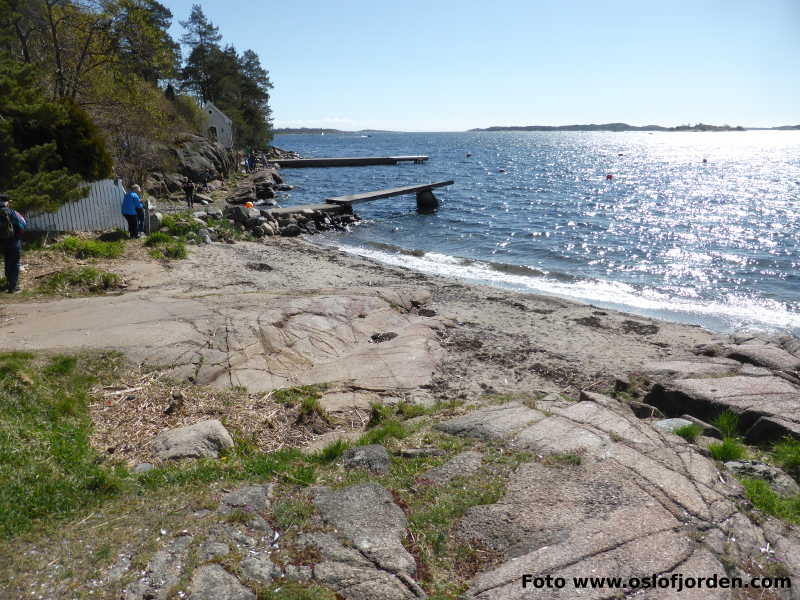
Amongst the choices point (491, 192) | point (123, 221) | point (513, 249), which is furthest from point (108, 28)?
point (491, 192)

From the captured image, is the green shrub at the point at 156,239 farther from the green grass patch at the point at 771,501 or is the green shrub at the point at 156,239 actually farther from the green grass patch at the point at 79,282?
the green grass patch at the point at 771,501

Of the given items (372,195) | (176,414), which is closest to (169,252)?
(176,414)

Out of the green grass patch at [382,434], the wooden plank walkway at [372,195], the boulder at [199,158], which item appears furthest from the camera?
the boulder at [199,158]

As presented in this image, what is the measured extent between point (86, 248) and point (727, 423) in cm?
1331

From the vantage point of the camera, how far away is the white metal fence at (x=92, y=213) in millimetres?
13581

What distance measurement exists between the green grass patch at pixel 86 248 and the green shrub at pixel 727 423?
13.0 m

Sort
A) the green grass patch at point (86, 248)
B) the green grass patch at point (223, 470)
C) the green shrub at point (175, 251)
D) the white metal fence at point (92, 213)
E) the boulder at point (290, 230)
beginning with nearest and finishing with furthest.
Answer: the green grass patch at point (223, 470) < the green grass patch at point (86, 248) < the white metal fence at point (92, 213) < the green shrub at point (175, 251) < the boulder at point (290, 230)

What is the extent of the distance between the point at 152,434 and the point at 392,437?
2.59 meters

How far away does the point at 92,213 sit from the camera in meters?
14.6

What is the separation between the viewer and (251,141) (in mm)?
56562

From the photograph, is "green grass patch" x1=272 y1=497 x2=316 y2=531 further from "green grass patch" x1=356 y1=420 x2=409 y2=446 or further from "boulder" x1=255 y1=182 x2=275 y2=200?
"boulder" x1=255 y1=182 x2=275 y2=200

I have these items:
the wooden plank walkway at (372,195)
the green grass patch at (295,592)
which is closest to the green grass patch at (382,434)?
the green grass patch at (295,592)

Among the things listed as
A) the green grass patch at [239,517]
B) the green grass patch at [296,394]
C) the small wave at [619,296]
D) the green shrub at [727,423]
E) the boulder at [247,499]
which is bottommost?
the small wave at [619,296]

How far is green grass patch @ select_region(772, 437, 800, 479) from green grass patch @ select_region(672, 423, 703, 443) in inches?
30.7
